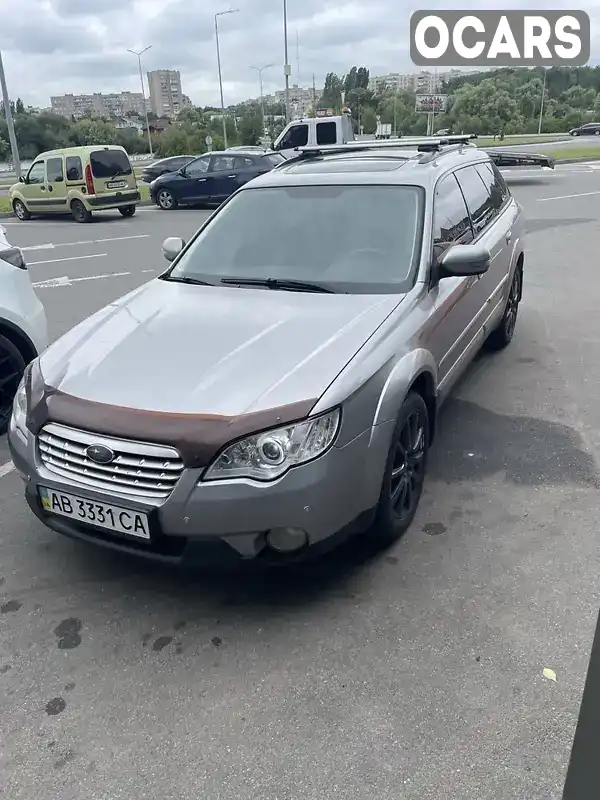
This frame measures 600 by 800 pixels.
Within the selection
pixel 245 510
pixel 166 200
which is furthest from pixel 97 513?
pixel 166 200

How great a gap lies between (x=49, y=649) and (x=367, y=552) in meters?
1.44

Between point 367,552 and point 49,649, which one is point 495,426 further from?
point 49,649

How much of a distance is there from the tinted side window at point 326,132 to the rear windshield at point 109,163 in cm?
604

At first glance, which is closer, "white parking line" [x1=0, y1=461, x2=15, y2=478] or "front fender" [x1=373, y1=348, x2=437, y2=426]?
"front fender" [x1=373, y1=348, x2=437, y2=426]

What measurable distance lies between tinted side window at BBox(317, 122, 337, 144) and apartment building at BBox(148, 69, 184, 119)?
115393 mm

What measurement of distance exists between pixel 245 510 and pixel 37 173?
17963 millimetres

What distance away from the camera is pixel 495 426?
467 centimetres

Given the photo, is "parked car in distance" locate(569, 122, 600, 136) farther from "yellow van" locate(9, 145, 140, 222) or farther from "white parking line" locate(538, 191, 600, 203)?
"yellow van" locate(9, 145, 140, 222)

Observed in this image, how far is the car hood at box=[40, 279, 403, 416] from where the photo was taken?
2746 millimetres

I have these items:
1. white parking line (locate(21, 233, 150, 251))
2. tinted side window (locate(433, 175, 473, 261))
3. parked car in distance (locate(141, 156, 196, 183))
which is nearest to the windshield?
tinted side window (locate(433, 175, 473, 261))

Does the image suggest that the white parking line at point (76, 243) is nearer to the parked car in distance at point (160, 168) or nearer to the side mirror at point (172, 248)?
the side mirror at point (172, 248)

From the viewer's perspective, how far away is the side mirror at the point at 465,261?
142 inches

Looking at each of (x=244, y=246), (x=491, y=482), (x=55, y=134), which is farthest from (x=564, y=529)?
(x=55, y=134)

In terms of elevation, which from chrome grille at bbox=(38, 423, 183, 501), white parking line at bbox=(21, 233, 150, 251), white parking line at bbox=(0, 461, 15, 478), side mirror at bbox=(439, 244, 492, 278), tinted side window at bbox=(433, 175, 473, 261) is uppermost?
tinted side window at bbox=(433, 175, 473, 261)
